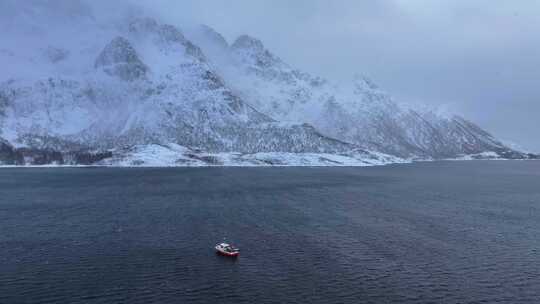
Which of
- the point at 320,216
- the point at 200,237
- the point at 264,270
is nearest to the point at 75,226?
the point at 200,237

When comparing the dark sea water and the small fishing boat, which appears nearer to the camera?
the dark sea water

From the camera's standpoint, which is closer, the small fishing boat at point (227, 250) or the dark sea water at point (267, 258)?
the dark sea water at point (267, 258)

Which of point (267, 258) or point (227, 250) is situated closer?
point (267, 258)

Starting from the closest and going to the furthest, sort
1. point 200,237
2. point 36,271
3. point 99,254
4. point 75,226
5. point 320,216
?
point 36,271
point 99,254
point 200,237
point 75,226
point 320,216

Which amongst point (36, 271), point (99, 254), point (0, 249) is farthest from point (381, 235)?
point (0, 249)

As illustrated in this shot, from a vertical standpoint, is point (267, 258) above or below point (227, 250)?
below

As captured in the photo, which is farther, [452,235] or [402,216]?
[402,216]

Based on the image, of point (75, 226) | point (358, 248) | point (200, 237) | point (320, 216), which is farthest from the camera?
point (320, 216)

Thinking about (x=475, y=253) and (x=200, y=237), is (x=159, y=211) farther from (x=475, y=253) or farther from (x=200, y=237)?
(x=475, y=253)
